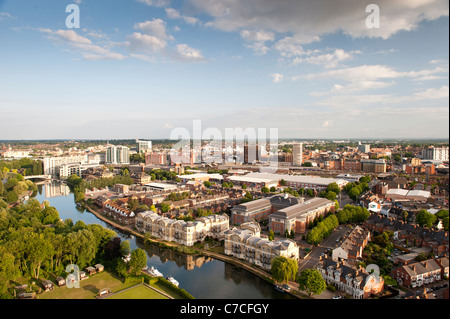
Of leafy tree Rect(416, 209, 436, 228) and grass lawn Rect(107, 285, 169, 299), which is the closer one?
grass lawn Rect(107, 285, 169, 299)

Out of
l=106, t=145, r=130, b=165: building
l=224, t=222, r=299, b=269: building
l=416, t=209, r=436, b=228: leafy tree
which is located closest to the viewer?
l=224, t=222, r=299, b=269: building

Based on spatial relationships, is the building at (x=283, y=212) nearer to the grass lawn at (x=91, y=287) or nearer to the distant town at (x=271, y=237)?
the distant town at (x=271, y=237)

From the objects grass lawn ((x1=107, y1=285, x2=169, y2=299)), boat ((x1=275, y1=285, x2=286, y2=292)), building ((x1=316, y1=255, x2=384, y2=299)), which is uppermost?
building ((x1=316, y1=255, x2=384, y2=299))

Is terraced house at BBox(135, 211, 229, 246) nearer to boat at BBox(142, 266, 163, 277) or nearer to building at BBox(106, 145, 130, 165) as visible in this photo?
boat at BBox(142, 266, 163, 277)

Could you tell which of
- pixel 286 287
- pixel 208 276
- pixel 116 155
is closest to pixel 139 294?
pixel 208 276

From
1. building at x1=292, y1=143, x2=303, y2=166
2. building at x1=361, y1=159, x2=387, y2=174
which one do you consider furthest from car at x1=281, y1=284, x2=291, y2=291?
building at x1=292, y1=143, x2=303, y2=166

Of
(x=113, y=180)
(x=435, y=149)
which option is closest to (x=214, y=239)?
(x=113, y=180)

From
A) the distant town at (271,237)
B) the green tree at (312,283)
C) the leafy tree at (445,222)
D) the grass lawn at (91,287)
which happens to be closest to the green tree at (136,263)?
the distant town at (271,237)

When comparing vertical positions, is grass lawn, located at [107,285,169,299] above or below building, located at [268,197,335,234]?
below
